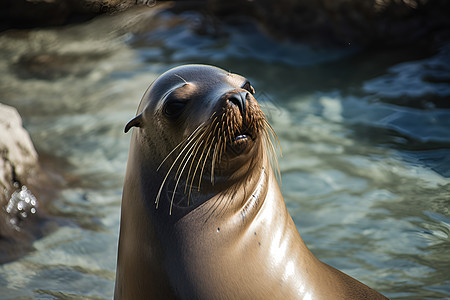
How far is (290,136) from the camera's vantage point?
623cm

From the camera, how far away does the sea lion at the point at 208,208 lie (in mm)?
2691

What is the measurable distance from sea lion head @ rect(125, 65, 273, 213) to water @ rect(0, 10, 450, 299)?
143 centimetres

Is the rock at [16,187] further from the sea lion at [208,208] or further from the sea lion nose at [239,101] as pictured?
the sea lion nose at [239,101]

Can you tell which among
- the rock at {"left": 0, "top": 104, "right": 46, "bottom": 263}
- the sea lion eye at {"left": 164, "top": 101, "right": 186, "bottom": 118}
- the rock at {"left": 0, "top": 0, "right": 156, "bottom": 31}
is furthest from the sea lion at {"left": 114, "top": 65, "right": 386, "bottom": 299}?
the rock at {"left": 0, "top": 0, "right": 156, "bottom": 31}

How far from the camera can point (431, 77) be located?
6766 millimetres

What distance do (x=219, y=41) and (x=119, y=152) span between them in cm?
308

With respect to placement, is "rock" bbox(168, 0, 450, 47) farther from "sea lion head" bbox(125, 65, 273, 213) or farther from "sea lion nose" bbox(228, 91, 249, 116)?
"sea lion nose" bbox(228, 91, 249, 116)

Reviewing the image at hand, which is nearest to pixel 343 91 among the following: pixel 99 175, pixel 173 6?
pixel 99 175

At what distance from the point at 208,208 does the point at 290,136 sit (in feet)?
11.5

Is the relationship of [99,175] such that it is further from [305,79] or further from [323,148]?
[305,79]

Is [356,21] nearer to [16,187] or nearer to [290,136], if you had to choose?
[290,136]

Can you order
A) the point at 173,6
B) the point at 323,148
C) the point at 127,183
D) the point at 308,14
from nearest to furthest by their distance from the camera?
the point at 127,183 < the point at 323,148 < the point at 308,14 < the point at 173,6

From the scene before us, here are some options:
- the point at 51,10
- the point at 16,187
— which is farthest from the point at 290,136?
the point at 51,10

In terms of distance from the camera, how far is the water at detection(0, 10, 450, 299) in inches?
169
